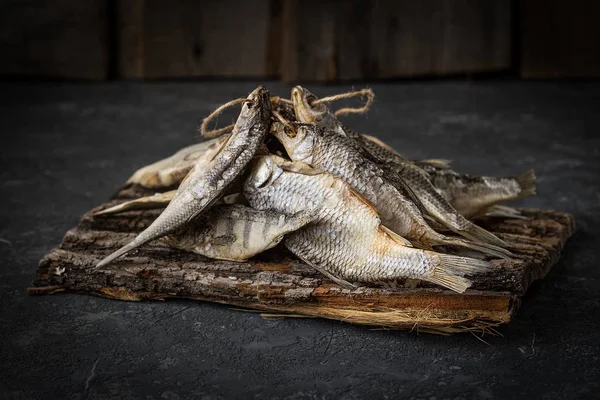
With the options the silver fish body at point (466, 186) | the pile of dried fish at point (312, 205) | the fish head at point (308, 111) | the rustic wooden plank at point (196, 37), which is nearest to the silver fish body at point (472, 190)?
the silver fish body at point (466, 186)

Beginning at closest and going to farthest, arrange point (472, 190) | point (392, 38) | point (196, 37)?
1. point (472, 190)
2. point (392, 38)
3. point (196, 37)

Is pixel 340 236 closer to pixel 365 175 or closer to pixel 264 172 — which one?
pixel 365 175

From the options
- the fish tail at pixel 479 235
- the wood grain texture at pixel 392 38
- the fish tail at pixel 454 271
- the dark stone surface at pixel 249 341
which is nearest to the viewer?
the dark stone surface at pixel 249 341

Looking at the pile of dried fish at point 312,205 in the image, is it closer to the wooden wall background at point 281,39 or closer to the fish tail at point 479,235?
the fish tail at point 479,235

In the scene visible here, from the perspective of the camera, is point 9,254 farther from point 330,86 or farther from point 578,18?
point 578,18

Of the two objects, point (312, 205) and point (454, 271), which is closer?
point (454, 271)

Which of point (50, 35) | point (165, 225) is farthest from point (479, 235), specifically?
point (50, 35)

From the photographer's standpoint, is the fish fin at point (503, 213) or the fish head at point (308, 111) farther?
the fish fin at point (503, 213)
